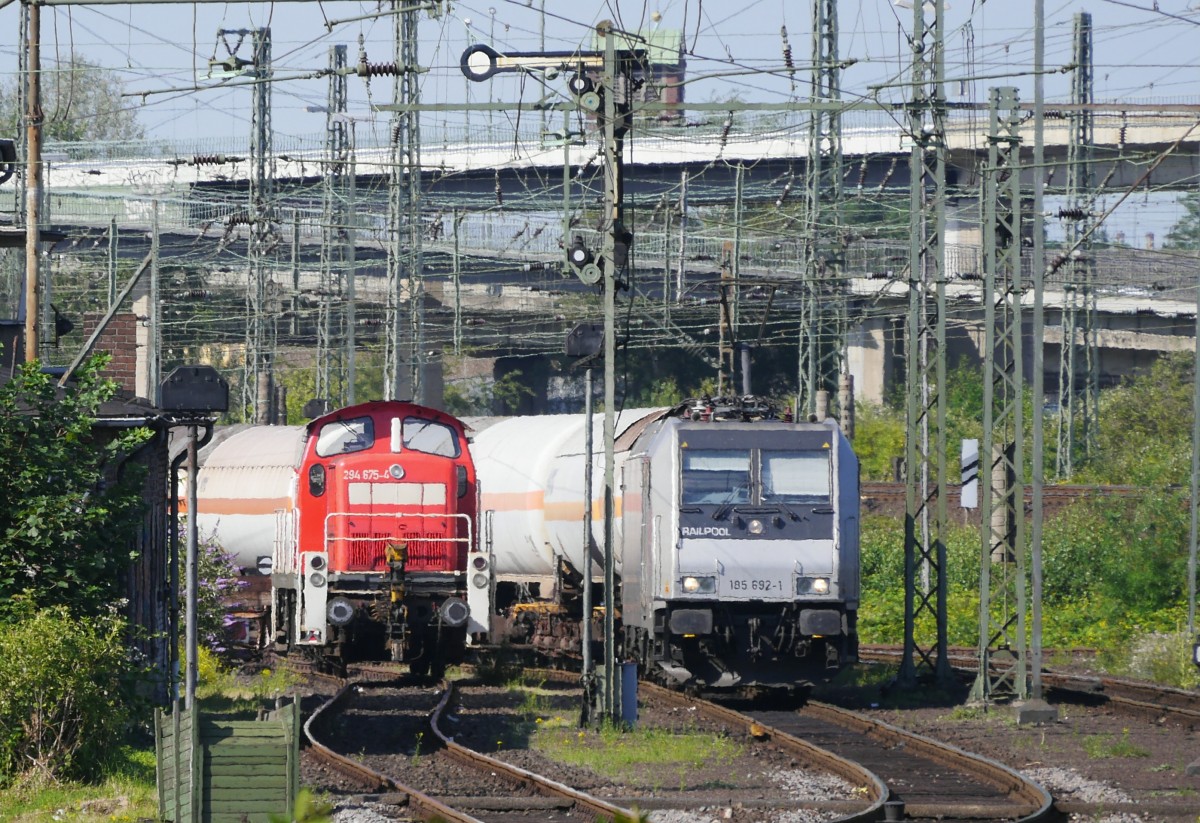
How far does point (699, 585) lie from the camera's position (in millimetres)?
19734

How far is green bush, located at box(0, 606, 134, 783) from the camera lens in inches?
553

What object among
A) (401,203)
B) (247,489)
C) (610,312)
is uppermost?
(401,203)

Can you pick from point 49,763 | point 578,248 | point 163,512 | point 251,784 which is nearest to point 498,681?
point 163,512

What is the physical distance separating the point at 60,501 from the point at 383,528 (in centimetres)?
700

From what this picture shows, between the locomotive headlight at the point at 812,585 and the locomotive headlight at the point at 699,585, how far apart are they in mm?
980

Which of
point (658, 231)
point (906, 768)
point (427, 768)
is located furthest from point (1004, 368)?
point (658, 231)

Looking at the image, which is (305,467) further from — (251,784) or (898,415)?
(898,415)

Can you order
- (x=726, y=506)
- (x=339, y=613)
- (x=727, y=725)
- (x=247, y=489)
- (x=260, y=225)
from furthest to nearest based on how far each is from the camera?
(x=260, y=225), (x=247, y=489), (x=339, y=613), (x=726, y=506), (x=727, y=725)

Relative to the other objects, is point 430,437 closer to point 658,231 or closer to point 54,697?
point 54,697

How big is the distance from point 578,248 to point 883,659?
11.3m

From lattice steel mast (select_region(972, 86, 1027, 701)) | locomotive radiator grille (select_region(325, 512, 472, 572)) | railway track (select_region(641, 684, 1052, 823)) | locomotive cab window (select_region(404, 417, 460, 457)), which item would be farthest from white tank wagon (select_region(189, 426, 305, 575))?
lattice steel mast (select_region(972, 86, 1027, 701))

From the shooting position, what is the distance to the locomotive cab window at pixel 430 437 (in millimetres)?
22359

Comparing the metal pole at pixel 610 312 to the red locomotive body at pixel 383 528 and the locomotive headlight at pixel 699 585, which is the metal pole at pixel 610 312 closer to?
the locomotive headlight at pixel 699 585

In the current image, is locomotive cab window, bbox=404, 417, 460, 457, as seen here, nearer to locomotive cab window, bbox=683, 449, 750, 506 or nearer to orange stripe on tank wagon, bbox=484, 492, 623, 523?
orange stripe on tank wagon, bbox=484, 492, 623, 523
